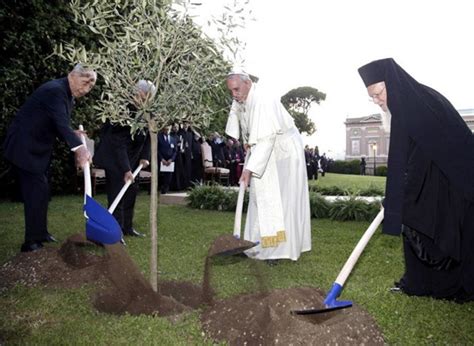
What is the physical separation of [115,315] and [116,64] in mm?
1928

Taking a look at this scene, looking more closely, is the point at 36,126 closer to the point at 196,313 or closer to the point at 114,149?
the point at 114,149

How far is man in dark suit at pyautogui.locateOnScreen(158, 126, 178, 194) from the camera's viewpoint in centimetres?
1222

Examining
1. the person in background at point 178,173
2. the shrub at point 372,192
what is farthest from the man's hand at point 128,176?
the person in background at point 178,173

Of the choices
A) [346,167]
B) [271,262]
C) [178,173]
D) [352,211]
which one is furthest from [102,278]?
[346,167]

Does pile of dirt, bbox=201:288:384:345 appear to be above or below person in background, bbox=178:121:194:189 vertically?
below

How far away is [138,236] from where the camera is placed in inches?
271

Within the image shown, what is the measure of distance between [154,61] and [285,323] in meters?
2.10

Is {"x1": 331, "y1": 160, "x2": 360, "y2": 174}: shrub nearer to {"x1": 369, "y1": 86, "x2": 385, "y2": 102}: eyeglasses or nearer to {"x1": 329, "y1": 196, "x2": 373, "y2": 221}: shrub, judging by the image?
{"x1": 329, "y1": 196, "x2": 373, "y2": 221}: shrub

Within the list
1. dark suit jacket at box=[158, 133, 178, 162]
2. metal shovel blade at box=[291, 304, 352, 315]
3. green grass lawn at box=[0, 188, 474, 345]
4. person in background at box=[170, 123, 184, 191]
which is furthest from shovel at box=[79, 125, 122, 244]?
person in background at box=[170, 123, 184, 191]

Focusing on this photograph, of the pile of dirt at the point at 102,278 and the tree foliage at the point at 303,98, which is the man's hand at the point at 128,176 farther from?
the tree foliage at the point at 303,98

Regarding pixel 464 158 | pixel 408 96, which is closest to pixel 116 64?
pixel 408 96

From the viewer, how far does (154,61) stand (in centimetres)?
347

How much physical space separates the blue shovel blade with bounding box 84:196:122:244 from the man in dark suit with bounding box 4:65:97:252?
1927 millimetres

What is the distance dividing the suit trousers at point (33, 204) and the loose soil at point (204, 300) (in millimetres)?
307
